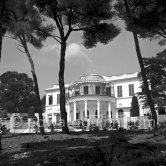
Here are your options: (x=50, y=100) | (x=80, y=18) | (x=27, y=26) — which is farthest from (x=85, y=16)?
(x=50, y=100)

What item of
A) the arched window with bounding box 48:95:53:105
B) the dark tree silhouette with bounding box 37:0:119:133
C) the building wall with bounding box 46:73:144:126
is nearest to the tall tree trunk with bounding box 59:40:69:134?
the dark tree silhouette with bounding box 37:0:119:133

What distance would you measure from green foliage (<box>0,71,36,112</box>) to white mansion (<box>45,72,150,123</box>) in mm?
7937

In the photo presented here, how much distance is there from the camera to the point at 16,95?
50156 millimetres

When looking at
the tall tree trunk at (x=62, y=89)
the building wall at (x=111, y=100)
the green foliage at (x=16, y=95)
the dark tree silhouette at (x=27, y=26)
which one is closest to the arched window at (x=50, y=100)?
the building wall at (x=111, y=100)

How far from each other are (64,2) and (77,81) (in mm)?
27412

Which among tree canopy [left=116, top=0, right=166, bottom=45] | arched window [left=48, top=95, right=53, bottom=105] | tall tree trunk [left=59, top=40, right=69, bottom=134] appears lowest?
tall tree trunk [left=59, top=40, right=69, bottom=134]

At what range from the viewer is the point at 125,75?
4391cm

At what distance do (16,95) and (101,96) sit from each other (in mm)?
20405

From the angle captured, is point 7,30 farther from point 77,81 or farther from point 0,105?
point 0,105

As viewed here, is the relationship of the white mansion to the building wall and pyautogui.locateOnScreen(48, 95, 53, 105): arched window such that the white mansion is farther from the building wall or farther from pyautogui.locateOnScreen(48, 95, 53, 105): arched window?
pyautogui.locateOnScreen(48, 95, 53, 105): arched window

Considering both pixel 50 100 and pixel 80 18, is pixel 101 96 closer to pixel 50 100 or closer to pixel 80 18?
pixel 50 100

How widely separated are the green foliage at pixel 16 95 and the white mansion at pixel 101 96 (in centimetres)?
794

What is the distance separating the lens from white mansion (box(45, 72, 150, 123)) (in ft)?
120

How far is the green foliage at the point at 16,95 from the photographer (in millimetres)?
50169
